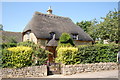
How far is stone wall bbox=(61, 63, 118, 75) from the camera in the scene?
33.8ft

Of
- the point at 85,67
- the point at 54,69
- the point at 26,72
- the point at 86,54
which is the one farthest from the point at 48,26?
the point at 26,72

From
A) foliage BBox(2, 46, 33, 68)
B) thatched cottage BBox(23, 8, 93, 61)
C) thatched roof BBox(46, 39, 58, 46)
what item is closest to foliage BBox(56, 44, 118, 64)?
foliage BBox(2, 46, 33, 68)

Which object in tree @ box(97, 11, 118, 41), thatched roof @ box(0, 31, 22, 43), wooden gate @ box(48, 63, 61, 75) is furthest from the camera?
thatched roof @ box(0, 31, 22, 43)

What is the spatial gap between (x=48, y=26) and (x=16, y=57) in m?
12.9

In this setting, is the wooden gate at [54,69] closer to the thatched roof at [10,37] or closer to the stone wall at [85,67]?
the stone wall at [85,67]

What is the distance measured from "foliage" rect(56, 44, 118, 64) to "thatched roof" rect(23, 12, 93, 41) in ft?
29.4

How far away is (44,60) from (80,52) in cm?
355

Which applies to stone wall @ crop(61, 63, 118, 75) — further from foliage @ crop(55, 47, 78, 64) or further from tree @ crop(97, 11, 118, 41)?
tree @ crop(97, 11, 118, 41)

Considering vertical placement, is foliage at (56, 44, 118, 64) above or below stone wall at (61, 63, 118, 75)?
above

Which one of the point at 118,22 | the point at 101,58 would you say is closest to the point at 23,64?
the point at 101,58

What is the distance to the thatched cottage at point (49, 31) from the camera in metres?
19.2

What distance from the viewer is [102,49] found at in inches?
472

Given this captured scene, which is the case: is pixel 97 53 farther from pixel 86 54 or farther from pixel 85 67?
pixel 85 67

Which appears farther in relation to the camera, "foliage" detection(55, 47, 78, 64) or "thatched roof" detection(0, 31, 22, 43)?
"thatched roof" detection(0, 31, 22, 43)
